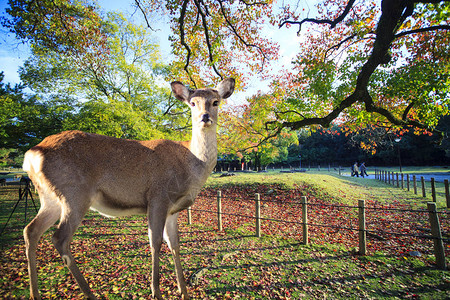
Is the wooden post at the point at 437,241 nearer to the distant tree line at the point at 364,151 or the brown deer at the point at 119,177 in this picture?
the brown deer at the point at 119,177

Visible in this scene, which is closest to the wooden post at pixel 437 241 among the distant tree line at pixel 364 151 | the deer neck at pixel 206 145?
the deer neck at pixel 206 145

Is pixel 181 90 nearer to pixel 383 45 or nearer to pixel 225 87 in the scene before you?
pixel 225 87

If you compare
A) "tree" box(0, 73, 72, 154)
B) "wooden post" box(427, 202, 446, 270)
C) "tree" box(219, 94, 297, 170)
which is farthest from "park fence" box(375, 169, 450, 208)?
"tree" box(0, 73, 72, 154)

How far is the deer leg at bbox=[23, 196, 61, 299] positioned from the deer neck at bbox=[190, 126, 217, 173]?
1.81 m

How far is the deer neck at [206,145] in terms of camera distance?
8.78ft

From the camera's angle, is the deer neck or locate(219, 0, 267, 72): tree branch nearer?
the deer neck

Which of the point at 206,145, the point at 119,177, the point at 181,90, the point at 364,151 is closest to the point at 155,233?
the point at 119,177

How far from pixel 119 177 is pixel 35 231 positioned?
1.09m

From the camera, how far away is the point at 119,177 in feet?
8.05

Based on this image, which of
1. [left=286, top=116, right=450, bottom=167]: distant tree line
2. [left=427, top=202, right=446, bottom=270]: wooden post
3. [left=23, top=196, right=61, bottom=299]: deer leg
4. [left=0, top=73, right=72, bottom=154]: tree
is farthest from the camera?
[left=286, top=116, right=450, bottom=167]: distant tree line

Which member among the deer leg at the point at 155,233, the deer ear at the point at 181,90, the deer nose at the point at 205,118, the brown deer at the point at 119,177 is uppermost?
the deer ear at the point at 181,90

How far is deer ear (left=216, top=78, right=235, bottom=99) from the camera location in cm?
283

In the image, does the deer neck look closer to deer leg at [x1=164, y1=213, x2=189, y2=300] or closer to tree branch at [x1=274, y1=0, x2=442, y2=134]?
deer leg at [x1=164, y1=213, x2=189, y2=300]

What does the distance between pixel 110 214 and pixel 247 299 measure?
2656mm
